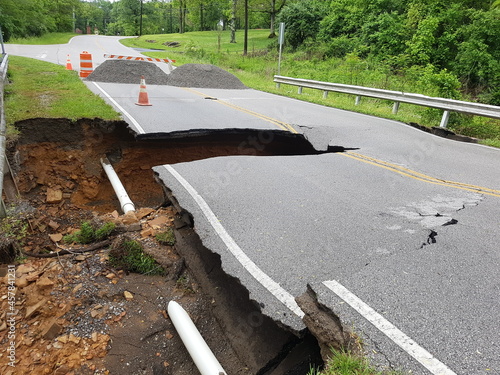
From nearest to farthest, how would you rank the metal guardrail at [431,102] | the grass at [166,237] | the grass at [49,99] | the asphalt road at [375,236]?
the asphalt road at [375,236] → the grass at [166,237] → the grass at [49,99] → the metal guardrail at [431,102]

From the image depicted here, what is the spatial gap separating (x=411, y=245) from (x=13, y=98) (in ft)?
32.7

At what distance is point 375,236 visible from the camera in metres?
3.95

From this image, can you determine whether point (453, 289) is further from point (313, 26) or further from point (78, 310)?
point (313, 26)

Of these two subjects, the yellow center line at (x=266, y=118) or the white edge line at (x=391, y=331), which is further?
the yellow center line at (x=266, y=118)

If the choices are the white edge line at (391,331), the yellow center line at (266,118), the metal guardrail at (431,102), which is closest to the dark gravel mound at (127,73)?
the yellow center line at (266,118)

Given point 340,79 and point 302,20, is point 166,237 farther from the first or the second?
point 302,20

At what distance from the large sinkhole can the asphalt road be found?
465 millimetres

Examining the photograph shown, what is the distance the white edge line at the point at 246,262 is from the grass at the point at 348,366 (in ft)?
1.86

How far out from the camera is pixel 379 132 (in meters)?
9.32

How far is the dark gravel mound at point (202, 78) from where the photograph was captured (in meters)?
15.9

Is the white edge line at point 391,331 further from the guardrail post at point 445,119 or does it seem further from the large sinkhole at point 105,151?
the guardrail post at point 445,119

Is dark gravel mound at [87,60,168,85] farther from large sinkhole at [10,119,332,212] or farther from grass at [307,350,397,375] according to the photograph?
grass at [307,350,397,375]

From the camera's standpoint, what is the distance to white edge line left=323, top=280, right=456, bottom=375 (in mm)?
2221

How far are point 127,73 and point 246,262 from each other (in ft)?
45.5
